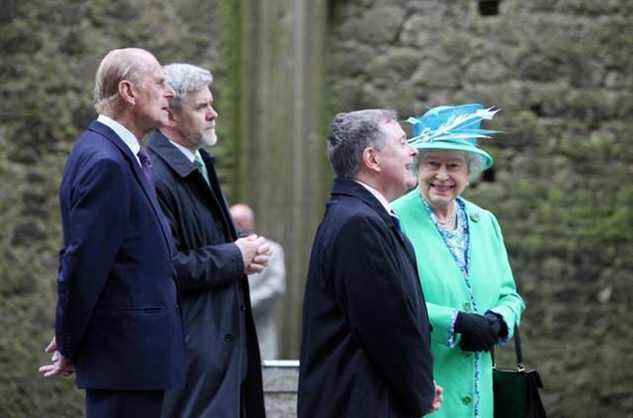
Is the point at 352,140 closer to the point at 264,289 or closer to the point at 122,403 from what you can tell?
the point at 122,403

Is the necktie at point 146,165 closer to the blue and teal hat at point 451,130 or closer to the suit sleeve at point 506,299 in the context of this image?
the blue and teal hat at point 451,130

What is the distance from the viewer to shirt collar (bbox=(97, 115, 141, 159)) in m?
4.27

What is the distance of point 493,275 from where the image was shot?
496cm

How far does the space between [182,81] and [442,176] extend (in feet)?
3.21

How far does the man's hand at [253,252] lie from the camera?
15.5ft

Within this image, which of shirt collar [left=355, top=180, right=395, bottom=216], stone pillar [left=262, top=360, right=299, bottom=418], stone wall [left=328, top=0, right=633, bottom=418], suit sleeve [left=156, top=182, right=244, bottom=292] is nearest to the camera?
shirt collar [left=355, top=180, right=395, bottom=216]

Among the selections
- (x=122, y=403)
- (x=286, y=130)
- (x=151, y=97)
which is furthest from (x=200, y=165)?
(x=286, y=130)

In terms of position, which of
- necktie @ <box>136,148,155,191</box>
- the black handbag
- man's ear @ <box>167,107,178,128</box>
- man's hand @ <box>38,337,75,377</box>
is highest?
man's ear @ <box>167,107,178,128</box>

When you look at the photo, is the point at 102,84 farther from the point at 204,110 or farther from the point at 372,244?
the point at 372,244

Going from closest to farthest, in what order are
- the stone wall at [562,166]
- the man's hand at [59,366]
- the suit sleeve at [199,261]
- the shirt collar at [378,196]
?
the man's hand at [59,366] < the shirt collar at [378,196] < the suit sleeve at [199,261] < the stone wall at [562,166]

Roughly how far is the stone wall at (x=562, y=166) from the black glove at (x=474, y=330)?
4.50 metres

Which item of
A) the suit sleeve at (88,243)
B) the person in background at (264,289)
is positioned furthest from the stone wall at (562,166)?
the suit sleeve at (88,243)

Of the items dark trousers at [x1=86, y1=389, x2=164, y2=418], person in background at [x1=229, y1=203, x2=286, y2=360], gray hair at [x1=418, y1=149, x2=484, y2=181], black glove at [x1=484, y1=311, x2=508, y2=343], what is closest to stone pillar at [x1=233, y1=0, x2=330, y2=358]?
person in background at [x1=229, y1=203, x2=286, y2=360]

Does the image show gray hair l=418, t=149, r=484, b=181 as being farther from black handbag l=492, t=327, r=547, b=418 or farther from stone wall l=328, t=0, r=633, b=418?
stone wall l=328, t=0, r=633, b=418
